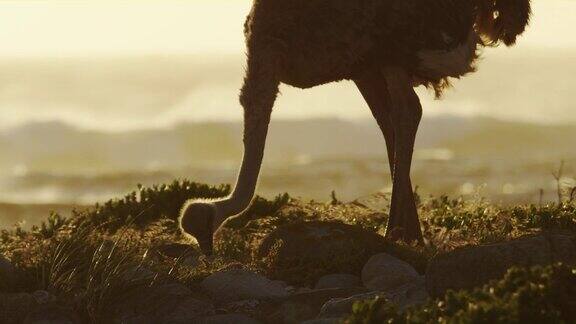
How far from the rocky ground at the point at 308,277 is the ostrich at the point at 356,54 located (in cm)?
66

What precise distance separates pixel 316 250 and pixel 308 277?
1.32 ft

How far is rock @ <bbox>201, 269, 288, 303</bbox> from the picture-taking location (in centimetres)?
1000

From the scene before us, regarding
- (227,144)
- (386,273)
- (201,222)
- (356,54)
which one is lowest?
(386,273)

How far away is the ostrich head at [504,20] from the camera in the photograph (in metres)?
12.6

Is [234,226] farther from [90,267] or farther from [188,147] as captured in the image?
[188,147]

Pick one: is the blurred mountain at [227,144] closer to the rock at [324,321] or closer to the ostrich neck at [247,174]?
the ostrich neck at [247,174]

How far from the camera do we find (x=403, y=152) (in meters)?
12.3

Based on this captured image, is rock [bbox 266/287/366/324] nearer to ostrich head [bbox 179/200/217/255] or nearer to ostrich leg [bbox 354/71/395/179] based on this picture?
ostrich head [bbox 179/200/217/255]

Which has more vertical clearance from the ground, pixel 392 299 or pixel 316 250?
pixel 316 250

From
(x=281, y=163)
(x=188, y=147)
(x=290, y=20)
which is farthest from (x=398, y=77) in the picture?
(x=188, y=147)

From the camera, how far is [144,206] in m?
15.0

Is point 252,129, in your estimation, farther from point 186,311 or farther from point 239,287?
point 186,311

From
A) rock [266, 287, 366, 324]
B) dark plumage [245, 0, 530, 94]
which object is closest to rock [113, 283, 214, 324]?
rock [266, 287, 366, 324]

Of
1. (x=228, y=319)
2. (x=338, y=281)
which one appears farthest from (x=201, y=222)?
(x=228, y=319)
